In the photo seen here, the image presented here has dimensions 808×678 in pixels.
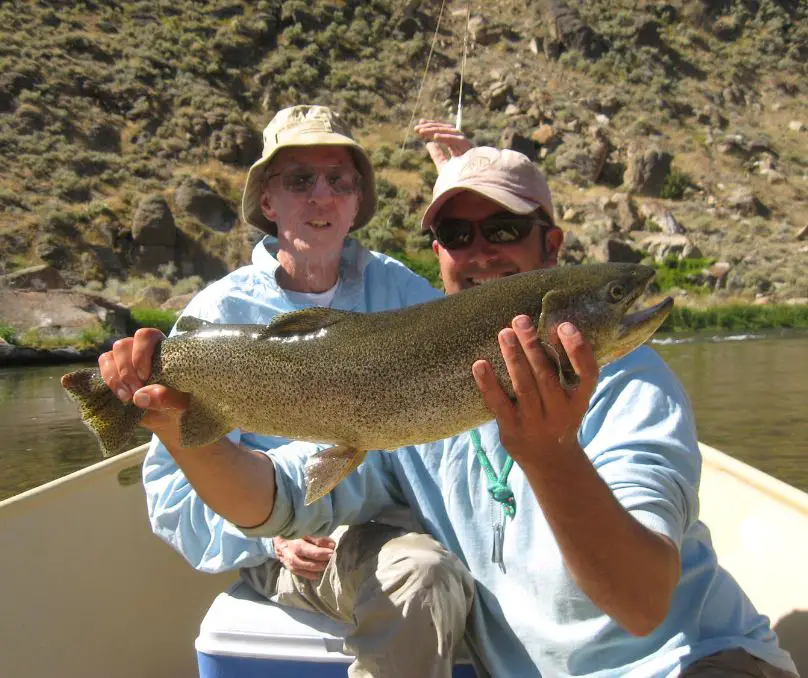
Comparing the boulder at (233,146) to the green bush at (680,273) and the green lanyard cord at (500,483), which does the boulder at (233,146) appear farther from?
the green lanyard cord at (500,483)

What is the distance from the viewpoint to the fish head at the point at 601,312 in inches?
87.0

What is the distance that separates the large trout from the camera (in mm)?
2244

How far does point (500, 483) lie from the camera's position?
8.64 ft

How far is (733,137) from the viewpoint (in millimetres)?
64750

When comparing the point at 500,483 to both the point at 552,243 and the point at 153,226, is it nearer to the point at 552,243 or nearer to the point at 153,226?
the point at 552,243

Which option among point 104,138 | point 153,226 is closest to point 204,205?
point 153,226

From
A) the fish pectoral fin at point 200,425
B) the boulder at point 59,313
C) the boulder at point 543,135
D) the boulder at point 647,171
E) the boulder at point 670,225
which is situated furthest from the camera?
the boulder at point 543,135

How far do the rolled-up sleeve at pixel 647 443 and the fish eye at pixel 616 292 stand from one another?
35cm

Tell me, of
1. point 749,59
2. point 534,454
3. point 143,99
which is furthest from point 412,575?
point 749,59

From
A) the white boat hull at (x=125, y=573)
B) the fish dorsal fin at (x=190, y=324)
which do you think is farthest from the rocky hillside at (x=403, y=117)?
the fish dorsal fin at (x=190, y=324)

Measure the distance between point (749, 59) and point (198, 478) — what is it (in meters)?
86.5

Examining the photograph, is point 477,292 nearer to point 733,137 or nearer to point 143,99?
point 143,99

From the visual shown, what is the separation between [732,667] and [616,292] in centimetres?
113

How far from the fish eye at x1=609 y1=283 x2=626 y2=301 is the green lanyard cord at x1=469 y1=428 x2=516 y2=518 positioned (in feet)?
2.35
